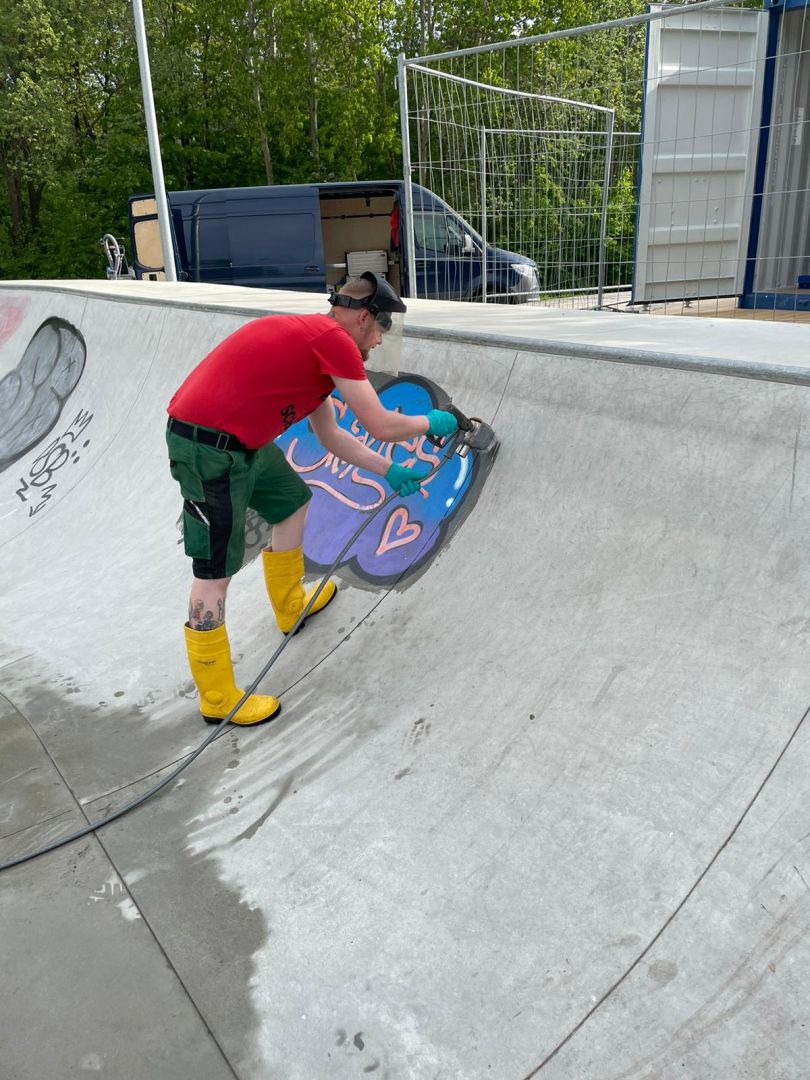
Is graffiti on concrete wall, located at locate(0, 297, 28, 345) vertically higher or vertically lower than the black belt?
lower

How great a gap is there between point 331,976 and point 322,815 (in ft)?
1.98

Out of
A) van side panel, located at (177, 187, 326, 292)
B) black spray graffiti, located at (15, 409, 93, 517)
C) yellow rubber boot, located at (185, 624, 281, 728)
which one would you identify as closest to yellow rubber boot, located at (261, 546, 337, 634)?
yellow rubber boot, located at (185, 624, 281, 728)

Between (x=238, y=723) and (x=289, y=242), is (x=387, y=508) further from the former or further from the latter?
(x=289, y=242)

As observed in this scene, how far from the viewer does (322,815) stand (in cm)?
274

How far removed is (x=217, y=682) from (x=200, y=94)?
27.4 metres

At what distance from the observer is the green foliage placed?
22.9m

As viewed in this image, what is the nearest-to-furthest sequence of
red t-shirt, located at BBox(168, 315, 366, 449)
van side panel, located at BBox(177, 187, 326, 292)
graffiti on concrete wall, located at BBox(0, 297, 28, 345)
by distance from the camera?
red t-shirt, located at BBox(168, 315, 366, 449)
graffiti on concrete wall, located at BBox(0, 297, 28, 345)
van side panel, located at BBox(177, 187, 326, 292)

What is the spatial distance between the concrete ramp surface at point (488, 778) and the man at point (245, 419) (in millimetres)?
413

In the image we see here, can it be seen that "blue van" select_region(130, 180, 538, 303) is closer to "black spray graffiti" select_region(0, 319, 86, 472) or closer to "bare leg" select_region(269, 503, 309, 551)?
"black spray graffiti" select_region(0, 319, 86, 472)

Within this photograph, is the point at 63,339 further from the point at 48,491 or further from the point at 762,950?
the point at 762,950

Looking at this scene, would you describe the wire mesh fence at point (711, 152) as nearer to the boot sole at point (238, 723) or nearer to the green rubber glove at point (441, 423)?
the green rubber glove at point (441, 423)

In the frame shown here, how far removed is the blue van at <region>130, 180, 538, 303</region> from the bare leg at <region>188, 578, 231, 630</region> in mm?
8522

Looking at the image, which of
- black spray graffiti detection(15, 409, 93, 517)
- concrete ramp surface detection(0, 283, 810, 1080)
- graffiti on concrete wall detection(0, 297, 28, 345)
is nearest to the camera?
concrete ramp surface detection(0, 283, 810, 1080)

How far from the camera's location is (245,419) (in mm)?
3082
